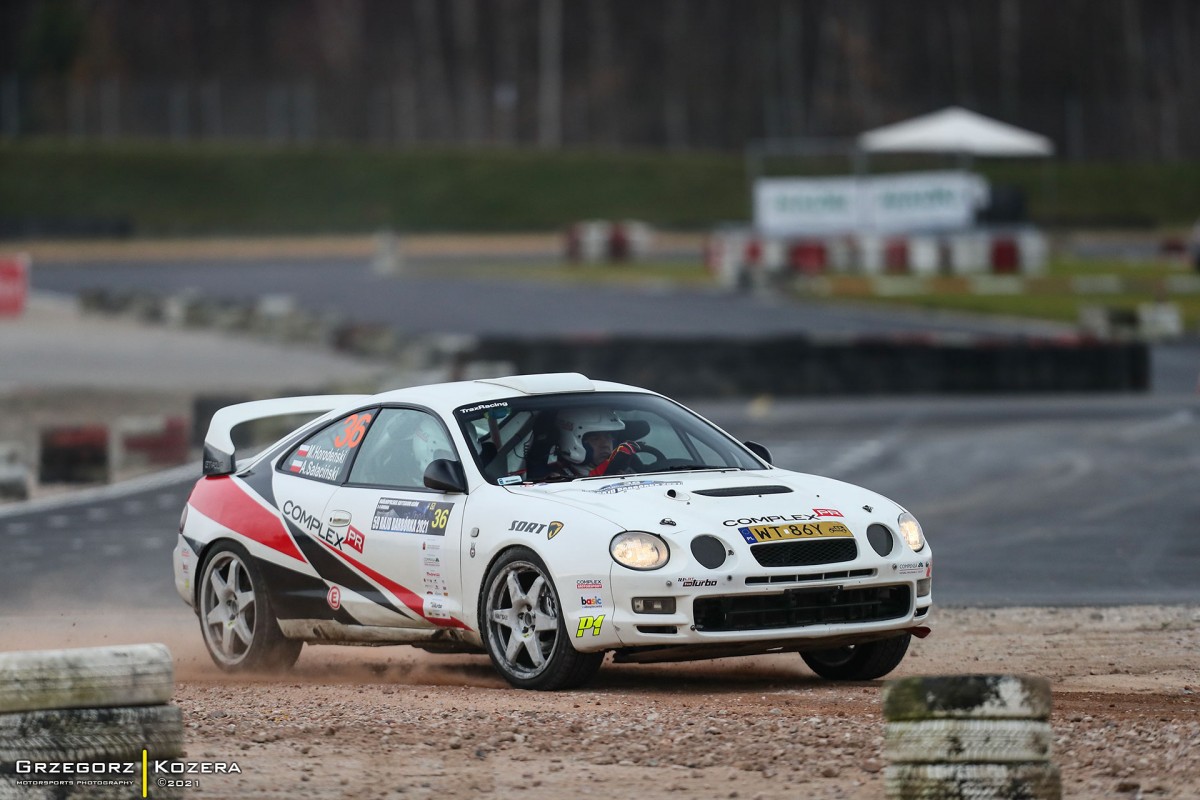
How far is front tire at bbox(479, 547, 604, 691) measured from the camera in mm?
7738

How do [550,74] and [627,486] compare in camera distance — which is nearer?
[627,486]

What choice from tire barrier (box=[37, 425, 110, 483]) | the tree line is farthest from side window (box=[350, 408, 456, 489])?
the tree line

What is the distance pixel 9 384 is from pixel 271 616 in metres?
17.5

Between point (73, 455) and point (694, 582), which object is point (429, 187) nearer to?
point (73, 455)

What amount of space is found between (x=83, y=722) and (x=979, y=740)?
251 cm

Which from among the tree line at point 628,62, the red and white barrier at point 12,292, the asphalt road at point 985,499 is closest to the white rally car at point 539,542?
the asphalt road at point 985,499

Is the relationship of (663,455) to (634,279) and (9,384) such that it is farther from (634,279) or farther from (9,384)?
(634,279)

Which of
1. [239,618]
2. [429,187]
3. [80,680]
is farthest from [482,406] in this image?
[429,187]

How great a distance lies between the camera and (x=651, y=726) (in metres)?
6.83

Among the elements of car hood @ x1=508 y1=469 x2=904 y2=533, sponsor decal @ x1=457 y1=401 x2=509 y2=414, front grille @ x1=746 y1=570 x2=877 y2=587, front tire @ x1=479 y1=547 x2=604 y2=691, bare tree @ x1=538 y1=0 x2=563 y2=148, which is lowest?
front tire @ x1=479 y1=547 x2=604 y2=691

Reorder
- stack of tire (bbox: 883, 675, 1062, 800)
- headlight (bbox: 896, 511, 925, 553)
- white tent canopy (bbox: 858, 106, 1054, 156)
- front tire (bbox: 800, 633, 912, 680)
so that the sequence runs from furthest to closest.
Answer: white tent canopy (bbox: 858, 106, 1054, 156) < front tire (bbox: 800, 633, 912, 680) < headlight (bbox: 896, 511, 925, 553) < stack of tire (bbox: 883, 675, 1062, 800)

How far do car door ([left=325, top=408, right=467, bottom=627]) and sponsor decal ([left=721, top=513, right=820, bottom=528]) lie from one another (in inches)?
48.1

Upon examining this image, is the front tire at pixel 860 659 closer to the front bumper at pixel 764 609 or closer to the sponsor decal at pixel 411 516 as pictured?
the front bumper at pixel 764 609

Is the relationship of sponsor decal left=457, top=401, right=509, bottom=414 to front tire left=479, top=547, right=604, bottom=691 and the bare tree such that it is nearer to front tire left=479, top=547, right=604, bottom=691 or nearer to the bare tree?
front tire left=479, top=547, right=604, bottom=691
